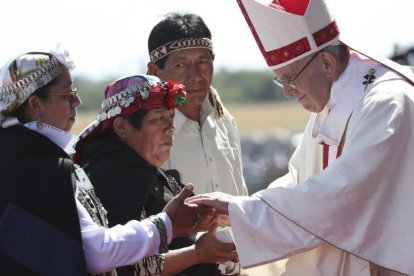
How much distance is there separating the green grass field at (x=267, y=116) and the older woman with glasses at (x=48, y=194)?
47070 millimetres

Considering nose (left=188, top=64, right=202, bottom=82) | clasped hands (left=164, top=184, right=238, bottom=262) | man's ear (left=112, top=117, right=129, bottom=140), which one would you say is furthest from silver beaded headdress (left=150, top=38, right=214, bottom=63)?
clasped hands (left=164, top=184, right=238, bottom=262)

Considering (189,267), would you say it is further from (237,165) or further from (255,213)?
(237,165)

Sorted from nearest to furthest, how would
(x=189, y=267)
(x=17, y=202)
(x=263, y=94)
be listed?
(x=17, y=202), (x=189, y=267), (x=263, y=94)

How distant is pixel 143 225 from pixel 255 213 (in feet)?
2.04

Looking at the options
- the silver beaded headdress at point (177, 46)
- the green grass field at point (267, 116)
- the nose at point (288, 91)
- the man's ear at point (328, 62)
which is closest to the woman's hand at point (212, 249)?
the nose at point (288, 91)

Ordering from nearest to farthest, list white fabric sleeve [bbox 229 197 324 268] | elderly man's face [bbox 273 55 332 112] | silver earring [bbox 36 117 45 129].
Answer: silver earring [bbox 36 117 45 129] < white fabric sleeve [bbox 229 197 324 268] < elderly man's face [bbox 273 55 332 112]

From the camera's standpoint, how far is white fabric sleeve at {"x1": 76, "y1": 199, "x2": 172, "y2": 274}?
176 inches

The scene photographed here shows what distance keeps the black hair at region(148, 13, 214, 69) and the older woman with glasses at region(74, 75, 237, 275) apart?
4.29 ft

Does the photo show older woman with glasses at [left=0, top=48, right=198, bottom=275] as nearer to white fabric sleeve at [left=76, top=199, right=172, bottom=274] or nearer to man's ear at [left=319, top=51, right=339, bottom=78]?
white fabric sleeve at [left=76, top=199, right=172, bottom=274]

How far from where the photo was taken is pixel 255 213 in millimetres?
4992

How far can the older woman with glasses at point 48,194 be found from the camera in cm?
439

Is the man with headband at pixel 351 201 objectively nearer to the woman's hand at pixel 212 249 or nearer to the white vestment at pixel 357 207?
the white vestment at pixel 357 207

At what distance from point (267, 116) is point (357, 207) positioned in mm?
62944

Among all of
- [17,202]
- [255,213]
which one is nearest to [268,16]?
[255,213]
